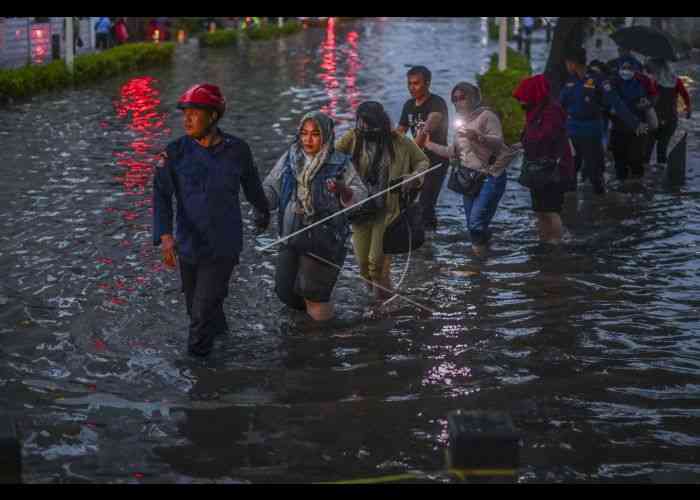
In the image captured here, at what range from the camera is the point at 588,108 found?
13.8 metres

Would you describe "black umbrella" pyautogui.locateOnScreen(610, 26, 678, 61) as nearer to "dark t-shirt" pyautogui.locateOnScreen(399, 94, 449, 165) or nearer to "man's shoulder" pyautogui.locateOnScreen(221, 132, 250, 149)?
"dark t-shirt" pyautogui.locateOnScreen(399, 94, 449, 165)

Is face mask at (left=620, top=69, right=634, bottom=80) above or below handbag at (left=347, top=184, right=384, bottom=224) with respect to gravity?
above

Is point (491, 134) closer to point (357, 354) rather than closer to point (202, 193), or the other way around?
point (357, 354)

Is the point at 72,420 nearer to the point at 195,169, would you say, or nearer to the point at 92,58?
the point at 195,169

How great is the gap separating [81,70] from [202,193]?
24617 mm

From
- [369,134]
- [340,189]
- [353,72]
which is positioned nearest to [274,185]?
[340,189]

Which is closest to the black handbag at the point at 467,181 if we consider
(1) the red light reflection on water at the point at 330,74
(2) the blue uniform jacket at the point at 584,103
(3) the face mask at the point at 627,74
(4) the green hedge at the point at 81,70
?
(2) the blue uniform jacket at the point at 584,103

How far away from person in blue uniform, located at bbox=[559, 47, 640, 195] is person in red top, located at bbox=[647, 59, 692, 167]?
1.60 m

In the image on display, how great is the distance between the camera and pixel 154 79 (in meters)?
33.5

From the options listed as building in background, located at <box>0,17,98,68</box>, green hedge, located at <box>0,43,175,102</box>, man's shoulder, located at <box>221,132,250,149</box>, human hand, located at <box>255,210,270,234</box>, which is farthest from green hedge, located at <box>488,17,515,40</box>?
man's shoulder, located at <box>221,132,250,149</box>

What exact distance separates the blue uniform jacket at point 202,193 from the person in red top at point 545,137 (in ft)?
12.2

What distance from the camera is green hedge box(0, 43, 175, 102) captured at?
27.1 metres
